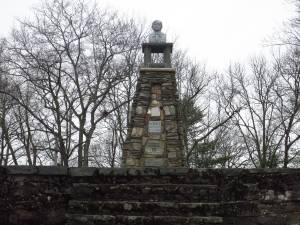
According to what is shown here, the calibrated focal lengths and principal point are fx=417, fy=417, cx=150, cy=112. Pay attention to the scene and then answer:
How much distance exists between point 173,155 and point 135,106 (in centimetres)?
166

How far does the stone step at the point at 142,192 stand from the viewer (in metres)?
6.53

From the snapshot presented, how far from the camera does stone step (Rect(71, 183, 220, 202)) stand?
6.53 metres

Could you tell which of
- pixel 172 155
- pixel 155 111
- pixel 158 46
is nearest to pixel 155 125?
pixel 155 111

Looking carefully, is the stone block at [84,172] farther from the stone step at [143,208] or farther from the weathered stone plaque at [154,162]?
the weathered stone plaque at [154,162]

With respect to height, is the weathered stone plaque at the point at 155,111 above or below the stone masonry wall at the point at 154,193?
above

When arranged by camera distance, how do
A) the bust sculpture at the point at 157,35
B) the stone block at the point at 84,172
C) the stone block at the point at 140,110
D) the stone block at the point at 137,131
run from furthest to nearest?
the bust sculpture at the point at 157,35, the stone block at the point at 140,110, the stone block at the point at 137,131, the stone block at the point at 84,172

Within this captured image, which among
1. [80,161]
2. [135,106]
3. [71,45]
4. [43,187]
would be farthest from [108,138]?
[43,187]

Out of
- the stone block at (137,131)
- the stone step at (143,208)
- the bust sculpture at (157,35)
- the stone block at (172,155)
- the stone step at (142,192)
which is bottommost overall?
the stone step at (143,208)

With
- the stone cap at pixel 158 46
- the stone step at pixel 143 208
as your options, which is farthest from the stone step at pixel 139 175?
the stone cap at pixel 158 46

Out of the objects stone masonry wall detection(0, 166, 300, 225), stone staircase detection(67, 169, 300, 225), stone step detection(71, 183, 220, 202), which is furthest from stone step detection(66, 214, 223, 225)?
stone step detection(71, 183, 220, 202)

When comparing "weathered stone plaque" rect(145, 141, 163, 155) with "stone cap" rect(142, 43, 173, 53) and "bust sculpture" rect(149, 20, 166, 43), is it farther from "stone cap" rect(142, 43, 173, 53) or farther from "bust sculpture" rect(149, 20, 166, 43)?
"bust sculpture" rect(149, 20, 166, 43)

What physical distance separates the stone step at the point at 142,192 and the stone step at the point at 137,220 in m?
0.36

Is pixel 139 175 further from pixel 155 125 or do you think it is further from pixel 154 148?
pixel 155 125

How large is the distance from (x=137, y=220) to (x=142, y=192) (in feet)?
1.58
